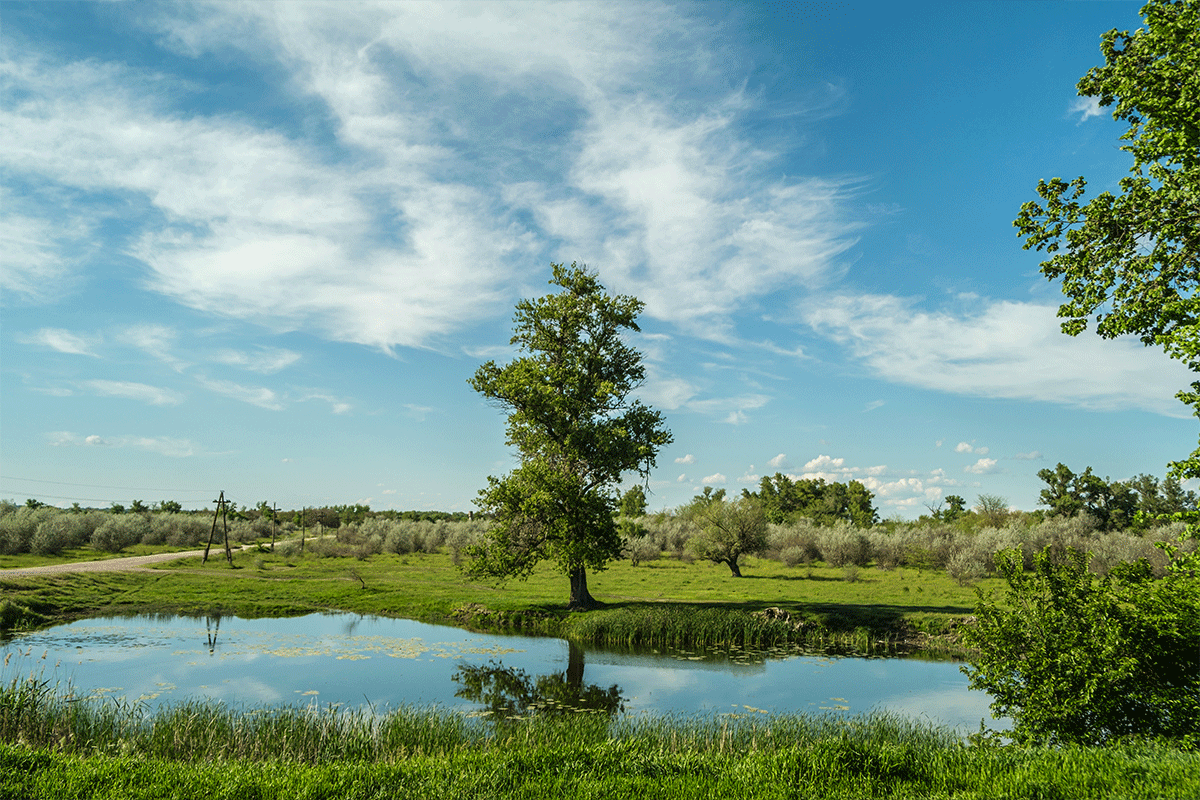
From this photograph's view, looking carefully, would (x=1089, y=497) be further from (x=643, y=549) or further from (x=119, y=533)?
(x=119, y=533)

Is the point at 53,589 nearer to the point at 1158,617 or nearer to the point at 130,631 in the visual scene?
the point at 130,631

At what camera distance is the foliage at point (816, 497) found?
105062mm

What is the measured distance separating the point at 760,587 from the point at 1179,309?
31648 millimetres

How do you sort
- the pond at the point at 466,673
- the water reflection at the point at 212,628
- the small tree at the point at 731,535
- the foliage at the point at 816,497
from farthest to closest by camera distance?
1. the foliage at the point at 816,497
2. the small tree at the point at 731,535
3. the water reflection at the point at 212,628
4. the pond at the point at 466,673

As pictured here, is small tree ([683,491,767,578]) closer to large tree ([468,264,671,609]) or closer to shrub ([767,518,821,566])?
shrub ([767,518,821,566])

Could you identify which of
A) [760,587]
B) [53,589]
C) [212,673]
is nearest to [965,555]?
[760,587]

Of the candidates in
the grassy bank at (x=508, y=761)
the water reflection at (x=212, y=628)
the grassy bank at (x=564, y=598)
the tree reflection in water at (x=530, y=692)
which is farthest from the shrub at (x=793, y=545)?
the grassy bank at (x=508, y=761)

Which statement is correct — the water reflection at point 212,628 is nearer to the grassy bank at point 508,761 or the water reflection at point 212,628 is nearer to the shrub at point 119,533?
the grassy bank at point 508,761

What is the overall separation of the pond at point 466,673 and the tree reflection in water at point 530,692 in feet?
0.18

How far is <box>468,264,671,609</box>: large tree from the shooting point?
2872 cm

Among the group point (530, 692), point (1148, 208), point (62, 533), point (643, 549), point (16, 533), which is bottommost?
point (530, 692)

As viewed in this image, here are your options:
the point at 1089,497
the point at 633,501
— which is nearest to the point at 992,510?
the point at 1089,497

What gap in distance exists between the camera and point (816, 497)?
115 meters

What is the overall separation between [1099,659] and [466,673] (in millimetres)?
16873
